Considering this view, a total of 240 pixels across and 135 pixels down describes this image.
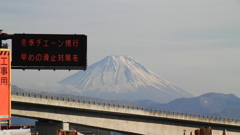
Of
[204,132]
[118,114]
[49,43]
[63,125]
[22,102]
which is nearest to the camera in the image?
[204,132]

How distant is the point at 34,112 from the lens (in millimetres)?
75875

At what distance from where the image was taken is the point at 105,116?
8362cm

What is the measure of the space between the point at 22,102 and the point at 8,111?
19446 millimetres

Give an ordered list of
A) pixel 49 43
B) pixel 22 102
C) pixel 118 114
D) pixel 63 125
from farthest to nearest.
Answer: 1. pixel 118 114
2. pixel 63 125
3. pixel 22 102
4. pixel 49 43

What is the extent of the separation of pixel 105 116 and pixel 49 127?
387 inches

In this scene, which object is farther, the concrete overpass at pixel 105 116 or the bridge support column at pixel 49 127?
the bridge support column at pixel 49 127

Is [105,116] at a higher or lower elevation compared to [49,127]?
higher

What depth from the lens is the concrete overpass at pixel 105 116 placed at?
75312mm

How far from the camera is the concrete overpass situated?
75312mm

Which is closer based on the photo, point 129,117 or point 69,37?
point 69,37

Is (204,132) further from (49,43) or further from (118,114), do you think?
(118,114)

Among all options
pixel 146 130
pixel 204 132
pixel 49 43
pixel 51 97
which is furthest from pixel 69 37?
pixel 204 132

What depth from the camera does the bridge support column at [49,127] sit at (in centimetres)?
7869

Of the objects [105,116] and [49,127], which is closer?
[49,127]
